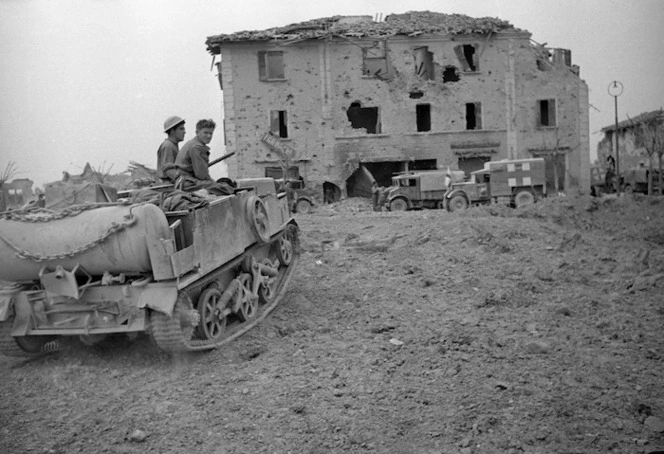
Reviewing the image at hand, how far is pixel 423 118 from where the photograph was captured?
32906 mm

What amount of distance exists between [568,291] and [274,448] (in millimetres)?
5782

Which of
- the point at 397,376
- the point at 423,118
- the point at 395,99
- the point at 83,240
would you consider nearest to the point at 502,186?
the point at 395,99

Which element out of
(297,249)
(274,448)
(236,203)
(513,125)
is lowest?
(274,448)

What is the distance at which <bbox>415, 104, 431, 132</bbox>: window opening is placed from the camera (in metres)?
32.6

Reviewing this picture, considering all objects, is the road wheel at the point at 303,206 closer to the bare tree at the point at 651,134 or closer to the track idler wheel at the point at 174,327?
the bare tree at the point at 651,134

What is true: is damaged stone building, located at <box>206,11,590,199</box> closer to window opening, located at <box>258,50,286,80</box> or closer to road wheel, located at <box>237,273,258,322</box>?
window opening, located at <box>258,50,286,80</box>

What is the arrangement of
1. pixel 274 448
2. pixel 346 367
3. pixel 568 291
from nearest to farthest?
1. pixel 274 448
2. pixel 346 367
3. pixel 568 291

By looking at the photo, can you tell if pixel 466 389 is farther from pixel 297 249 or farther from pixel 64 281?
pixel 297 249

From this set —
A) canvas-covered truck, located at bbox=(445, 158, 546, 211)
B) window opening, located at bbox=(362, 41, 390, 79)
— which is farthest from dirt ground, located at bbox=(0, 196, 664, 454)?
window opening, located at bbox=(362, 41, 390, 79)

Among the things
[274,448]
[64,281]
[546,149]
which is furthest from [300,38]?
[274,448]

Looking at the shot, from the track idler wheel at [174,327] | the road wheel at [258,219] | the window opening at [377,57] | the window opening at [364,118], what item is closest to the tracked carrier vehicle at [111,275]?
the track idler wheel at [174,327]

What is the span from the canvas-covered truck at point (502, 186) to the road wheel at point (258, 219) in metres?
13.6

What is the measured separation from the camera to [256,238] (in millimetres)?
8500

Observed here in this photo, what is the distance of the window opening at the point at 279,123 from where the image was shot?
1224 inches
